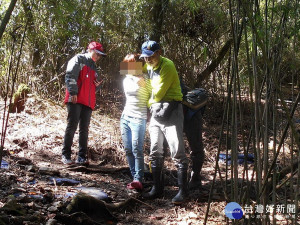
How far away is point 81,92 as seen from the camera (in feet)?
13.8

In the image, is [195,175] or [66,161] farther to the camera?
[66,161]

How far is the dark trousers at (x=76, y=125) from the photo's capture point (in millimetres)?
4164

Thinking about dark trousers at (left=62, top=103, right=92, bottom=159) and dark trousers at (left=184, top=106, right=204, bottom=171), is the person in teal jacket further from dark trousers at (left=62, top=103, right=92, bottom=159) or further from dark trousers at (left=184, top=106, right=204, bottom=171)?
dark trousers at (left=62, top=103, right=92, bottom=159)

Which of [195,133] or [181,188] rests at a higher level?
[195,133]

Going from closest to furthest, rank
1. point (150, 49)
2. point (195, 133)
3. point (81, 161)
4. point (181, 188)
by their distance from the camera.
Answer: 1. point (150, 49)
2. point (181, 188)
3. point (195, 133)
4. point (81, 161)

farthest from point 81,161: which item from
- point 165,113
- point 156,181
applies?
point 165,113

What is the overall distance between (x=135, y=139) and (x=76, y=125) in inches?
40.0

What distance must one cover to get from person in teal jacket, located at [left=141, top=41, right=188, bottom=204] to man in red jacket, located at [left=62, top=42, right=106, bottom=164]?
1.06 metres

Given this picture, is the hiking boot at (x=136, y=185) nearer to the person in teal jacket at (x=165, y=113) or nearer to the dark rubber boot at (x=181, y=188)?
the person in teal jacket at (x=165, y=113)

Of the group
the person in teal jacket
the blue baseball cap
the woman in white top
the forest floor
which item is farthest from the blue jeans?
the blue baseball cap

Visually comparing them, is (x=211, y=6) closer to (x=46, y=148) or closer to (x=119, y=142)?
(x=119, y=142)

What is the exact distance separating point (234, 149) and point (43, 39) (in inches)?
217

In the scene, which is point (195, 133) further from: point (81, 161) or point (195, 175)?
point (81, 161)

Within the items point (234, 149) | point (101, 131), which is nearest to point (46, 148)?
point (101, 131)
